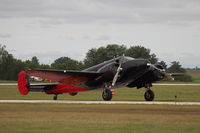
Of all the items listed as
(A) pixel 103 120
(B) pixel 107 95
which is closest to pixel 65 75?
(B) pixel 107 95

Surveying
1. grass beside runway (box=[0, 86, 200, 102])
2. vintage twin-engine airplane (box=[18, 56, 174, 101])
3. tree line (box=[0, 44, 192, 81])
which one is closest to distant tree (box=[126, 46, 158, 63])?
tree line (box=[0, 44, 192, 81])

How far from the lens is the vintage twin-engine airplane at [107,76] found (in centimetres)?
3444

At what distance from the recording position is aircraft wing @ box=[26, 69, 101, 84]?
3525cm

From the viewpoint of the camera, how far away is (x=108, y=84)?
3569 centimetres

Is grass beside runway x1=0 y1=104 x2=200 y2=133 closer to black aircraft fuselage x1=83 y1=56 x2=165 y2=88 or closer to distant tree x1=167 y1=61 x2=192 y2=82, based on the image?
black aircraft fuselage x1=83 y1=56 x2=165 y2=88

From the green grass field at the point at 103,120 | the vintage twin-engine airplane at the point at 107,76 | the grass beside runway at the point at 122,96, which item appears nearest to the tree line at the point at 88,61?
the grass beside runway at the point at 122,96

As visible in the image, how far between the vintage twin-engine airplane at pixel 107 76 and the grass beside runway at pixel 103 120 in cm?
770

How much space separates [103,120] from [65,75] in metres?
15.3

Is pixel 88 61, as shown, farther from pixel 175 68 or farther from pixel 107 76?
pixel 107 76

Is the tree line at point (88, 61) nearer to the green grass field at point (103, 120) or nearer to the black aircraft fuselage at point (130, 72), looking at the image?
the black aircraft fuselage at point (130, 72)

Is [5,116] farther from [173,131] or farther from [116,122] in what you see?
[173,131]

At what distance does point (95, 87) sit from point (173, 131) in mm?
18908

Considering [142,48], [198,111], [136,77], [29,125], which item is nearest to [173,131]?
[29,125]

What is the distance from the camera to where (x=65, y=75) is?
36.5 meters
